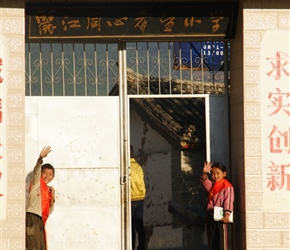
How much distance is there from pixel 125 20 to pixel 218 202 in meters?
2.24

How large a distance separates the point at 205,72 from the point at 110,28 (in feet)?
4.19

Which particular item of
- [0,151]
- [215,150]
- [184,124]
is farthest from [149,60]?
[184,124]

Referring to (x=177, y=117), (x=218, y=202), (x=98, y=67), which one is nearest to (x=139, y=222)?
(x=218, y=202)

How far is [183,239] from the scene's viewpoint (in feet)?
52.7

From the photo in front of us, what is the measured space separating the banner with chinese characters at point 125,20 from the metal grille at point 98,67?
0.41 metres

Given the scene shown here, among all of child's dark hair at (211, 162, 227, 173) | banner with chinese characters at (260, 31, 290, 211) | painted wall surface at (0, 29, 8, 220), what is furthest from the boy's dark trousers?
painted wall surface at (0, 29, 8, 220)

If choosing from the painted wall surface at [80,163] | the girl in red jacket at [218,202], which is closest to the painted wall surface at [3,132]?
the painted wall surface at [80,163]

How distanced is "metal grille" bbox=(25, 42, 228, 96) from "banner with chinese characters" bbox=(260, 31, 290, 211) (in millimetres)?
791

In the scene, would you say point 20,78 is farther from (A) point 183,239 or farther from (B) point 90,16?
(A) point 183,239

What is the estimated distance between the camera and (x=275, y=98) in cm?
1205

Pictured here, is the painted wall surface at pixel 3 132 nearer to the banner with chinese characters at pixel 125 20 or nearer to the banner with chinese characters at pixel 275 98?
the banner with chinese characters at pixel 125 20

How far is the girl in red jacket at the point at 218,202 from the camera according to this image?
1205cm

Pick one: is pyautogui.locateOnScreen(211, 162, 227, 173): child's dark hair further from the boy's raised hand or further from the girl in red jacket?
the boy's raised hand

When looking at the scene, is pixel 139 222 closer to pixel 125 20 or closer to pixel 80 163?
pixel 80 163
